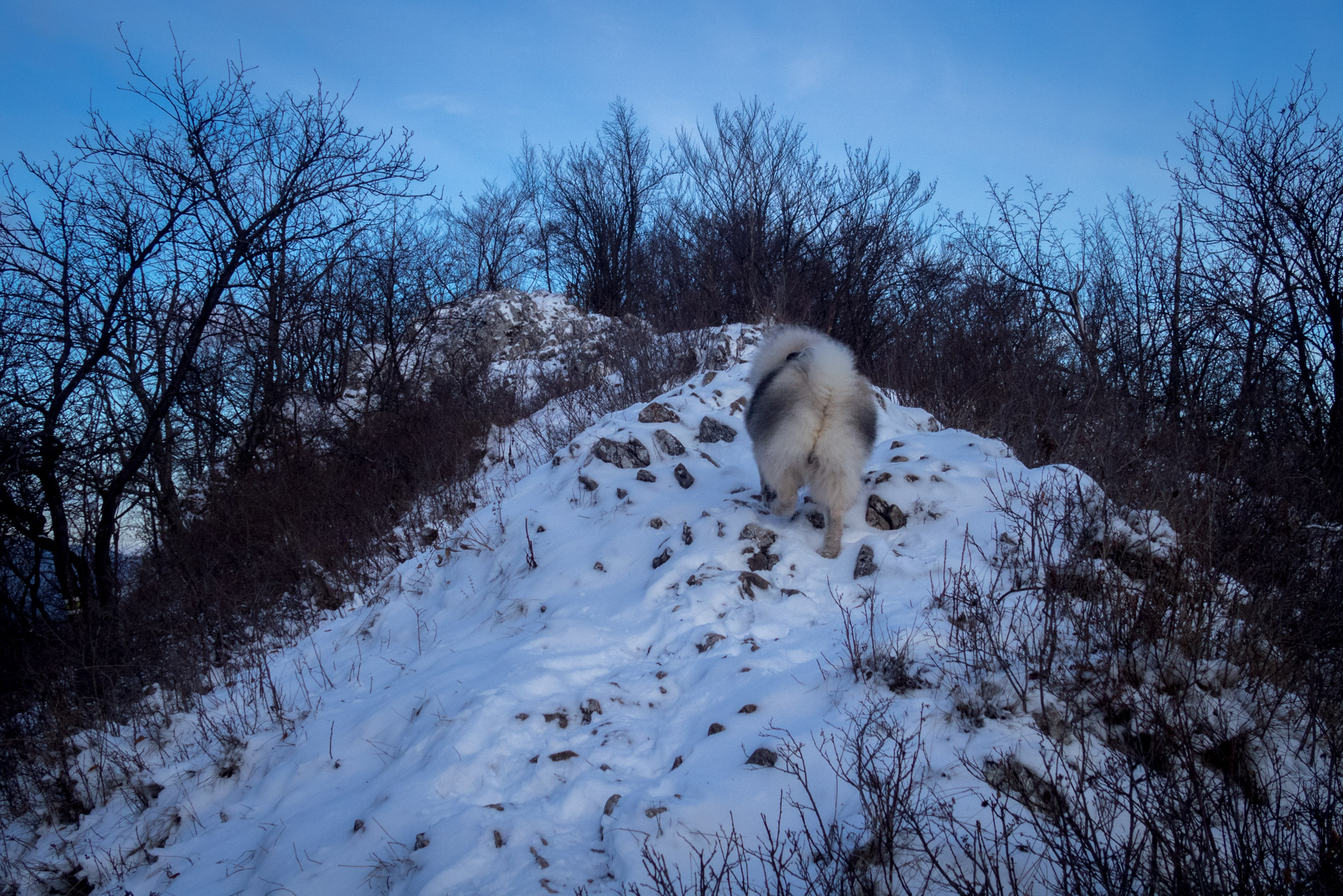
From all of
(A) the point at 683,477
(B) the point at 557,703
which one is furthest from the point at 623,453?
(B) the point at 557,703

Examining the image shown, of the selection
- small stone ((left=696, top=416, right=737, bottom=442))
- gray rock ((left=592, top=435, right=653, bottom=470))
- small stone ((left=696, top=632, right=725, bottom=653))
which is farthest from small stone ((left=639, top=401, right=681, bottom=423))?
small stone ((left=696, top=632, right=725, bottom=653))

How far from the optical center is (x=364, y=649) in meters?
5.57

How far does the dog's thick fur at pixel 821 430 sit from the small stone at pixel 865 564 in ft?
0.65

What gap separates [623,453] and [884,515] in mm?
2837

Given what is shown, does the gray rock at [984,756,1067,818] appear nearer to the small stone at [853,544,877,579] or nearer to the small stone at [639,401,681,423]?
the small stone at [853,544,877,579]

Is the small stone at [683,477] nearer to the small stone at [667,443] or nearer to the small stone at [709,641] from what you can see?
the small stone at [667,443]

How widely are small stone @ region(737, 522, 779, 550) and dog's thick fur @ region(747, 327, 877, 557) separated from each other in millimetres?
303

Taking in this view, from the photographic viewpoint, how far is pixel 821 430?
473 centimetres

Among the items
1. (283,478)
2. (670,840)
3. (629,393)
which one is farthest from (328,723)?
(629,393)

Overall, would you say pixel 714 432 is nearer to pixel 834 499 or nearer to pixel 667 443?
pixel 667 443

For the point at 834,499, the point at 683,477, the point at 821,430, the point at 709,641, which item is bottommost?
the point at 709,641

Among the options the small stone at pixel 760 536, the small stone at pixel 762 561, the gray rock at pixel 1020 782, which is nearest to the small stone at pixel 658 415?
the small stone at pixel 760 536

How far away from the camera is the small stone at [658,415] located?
25.0 feet

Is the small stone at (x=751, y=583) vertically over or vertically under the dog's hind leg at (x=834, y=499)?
under
